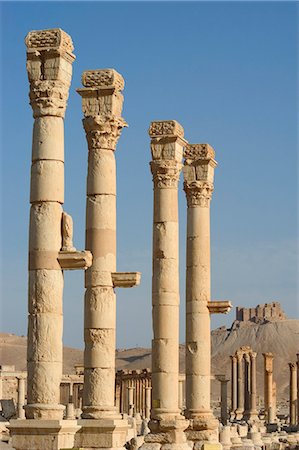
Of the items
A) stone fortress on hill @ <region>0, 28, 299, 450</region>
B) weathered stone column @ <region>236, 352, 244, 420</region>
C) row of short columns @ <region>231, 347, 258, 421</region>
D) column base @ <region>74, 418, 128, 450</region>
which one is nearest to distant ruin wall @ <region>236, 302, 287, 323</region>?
row of short columns @ <region>231, 347, 258, 421</region>

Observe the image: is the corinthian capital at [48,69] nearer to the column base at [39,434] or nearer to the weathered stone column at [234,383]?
the column base at [39,434]

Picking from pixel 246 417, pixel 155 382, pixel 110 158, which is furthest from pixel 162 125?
pixel 246 417

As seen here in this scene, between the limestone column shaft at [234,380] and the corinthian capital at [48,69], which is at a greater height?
the corinthian capital at [48,69]

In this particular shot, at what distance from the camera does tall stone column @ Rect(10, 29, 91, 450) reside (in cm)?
2139

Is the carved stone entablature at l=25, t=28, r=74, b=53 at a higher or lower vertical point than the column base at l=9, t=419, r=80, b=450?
higher

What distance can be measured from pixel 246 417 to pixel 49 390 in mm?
52308

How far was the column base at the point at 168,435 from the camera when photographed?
28.3 meters

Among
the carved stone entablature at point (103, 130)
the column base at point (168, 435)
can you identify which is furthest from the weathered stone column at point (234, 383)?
the carved stone entablature at point (103, 130)

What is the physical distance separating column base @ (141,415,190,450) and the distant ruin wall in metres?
150

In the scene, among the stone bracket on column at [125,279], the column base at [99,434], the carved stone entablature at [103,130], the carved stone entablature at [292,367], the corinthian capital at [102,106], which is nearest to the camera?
the column base at [99,434]

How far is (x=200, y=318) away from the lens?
3250 cm

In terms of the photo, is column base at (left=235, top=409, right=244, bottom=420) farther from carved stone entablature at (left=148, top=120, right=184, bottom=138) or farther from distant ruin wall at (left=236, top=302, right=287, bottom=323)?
distant ruin wall at (left=236, top=302, right=287, bottom=323)

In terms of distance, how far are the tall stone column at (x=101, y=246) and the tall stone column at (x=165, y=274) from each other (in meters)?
4.24

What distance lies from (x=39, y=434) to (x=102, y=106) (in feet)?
26.9
